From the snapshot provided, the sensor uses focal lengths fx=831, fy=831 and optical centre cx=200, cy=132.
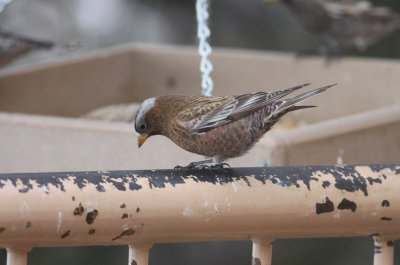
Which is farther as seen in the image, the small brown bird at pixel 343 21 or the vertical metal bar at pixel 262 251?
the small brown bird at pixel 343 21

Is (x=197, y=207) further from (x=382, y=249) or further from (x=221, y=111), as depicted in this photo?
(x=221, y=111)

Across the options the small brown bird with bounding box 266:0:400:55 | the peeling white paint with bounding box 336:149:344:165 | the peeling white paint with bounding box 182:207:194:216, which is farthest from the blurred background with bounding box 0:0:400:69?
the peeling white paint with bounding box 182:207:194:216

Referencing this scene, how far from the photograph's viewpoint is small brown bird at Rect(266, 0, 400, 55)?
513cm

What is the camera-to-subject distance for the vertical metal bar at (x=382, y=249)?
1.34 meters

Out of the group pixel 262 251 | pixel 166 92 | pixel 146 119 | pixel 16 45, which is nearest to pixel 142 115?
pixel 146 119

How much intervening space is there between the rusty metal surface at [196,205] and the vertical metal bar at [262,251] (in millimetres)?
23

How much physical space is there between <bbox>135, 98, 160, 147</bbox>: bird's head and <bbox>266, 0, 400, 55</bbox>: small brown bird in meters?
3.21

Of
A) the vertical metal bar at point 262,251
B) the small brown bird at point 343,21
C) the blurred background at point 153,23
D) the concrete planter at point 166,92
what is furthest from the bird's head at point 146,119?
the blurred background at point 153,23

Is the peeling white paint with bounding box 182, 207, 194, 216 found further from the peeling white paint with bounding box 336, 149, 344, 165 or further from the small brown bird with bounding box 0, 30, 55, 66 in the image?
the small brown bird with bounding box 0, 30, 55, 66

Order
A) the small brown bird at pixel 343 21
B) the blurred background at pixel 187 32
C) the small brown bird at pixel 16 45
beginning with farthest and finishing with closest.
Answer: the blurred background at pixel 187 32, the small brown bird at pixel 343 21, the small brown bird at pixel 16 45

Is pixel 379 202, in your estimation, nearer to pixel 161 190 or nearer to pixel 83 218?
pixel 161 190

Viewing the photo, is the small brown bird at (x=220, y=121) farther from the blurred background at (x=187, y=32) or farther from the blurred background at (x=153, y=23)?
the blurred background at (x=153, y=23)

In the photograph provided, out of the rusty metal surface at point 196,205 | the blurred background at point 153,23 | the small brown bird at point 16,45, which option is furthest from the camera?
the blurred background at point 153,23

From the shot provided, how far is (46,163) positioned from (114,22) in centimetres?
556
